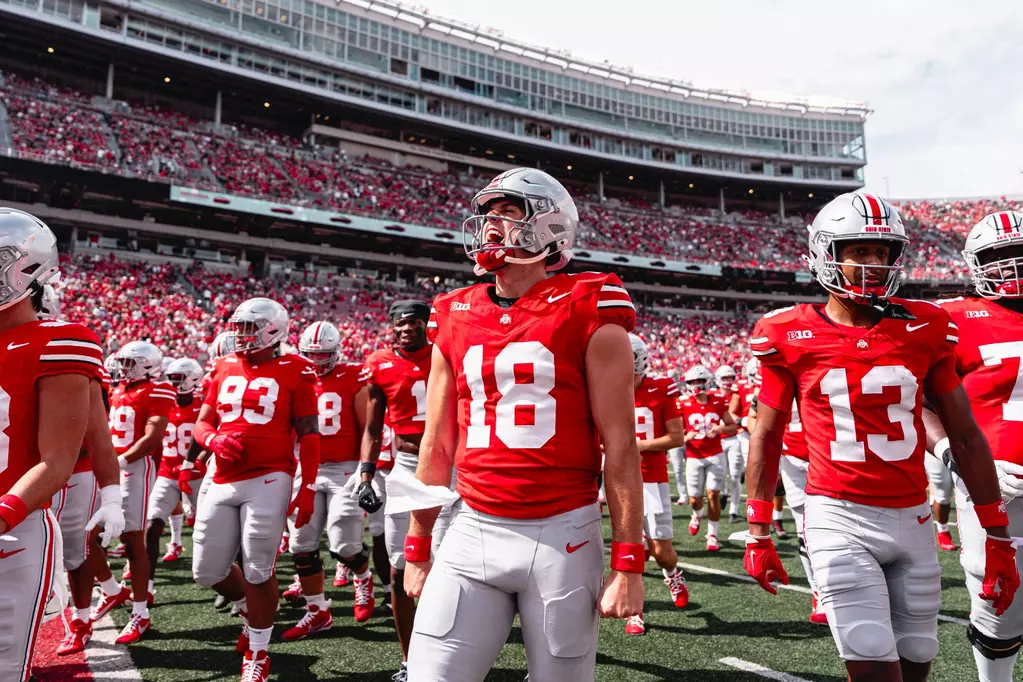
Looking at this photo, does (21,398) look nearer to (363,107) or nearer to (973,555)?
(973,555)

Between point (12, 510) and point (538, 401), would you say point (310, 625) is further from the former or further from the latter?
point (538, 401)

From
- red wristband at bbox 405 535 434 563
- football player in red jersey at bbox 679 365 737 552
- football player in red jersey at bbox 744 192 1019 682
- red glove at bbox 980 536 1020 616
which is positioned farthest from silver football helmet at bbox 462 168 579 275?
football player in red jersey at bbox 679 365 737 552

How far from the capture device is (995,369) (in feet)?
10.9

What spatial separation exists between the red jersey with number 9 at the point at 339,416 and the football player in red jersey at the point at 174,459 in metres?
1.39

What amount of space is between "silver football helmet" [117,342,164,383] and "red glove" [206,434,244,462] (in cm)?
241

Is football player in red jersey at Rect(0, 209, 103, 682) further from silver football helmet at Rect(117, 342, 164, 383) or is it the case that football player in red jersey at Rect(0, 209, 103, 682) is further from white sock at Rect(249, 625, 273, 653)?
silver football helmet at Rect(117, 342, 164, 383)

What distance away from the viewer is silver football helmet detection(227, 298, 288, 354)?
4.80 meters

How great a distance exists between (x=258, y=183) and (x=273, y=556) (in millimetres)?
32404

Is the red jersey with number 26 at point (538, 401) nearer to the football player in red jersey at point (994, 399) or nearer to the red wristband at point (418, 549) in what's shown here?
the red wristband at point (418, 549)

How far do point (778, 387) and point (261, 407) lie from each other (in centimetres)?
338

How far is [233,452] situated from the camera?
4.67 meters

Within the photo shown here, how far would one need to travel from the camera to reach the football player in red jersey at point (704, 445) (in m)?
8.99

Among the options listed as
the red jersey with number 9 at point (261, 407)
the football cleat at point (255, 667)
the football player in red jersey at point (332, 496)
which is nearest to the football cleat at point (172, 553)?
the football player in red jersey at point (332, 496)

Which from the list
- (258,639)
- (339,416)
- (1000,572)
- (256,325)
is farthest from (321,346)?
(1000,572)
